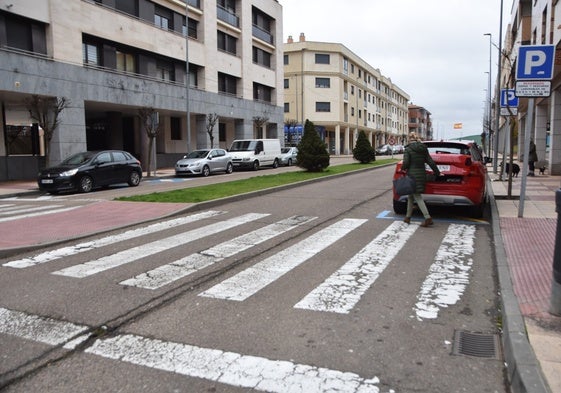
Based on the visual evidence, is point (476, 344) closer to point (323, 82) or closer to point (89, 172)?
point (89, 172)

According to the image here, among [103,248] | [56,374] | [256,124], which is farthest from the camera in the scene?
[256,124]

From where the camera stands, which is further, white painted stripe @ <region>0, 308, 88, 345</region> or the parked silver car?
the parked silver car

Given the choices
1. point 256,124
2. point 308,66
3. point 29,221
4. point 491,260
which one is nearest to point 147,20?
point 256,124

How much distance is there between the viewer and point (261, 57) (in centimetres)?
4369

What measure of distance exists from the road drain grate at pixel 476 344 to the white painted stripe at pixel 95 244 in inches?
211

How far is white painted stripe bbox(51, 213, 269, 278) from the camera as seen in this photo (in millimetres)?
6020

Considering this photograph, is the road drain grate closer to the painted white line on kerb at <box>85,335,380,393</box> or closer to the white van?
the painted white line on kerb at <box>85,335,380,393</box>

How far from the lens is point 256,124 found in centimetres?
4038

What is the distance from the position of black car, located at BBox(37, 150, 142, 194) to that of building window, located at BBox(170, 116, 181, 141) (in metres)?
15.4

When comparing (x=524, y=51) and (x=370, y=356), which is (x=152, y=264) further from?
(x=524, y=51)

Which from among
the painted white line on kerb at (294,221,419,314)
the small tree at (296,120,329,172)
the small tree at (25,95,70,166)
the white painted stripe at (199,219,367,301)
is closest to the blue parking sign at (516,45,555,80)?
the painted white line on kerb at (294,221,419,314)

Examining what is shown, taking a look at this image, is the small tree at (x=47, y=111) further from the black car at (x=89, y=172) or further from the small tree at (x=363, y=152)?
the small tree at (x=363, y=152)

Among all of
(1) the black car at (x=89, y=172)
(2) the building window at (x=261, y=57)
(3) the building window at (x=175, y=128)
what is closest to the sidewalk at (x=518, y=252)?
(1) the black car at (x=89, y=172)

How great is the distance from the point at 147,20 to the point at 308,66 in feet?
120
